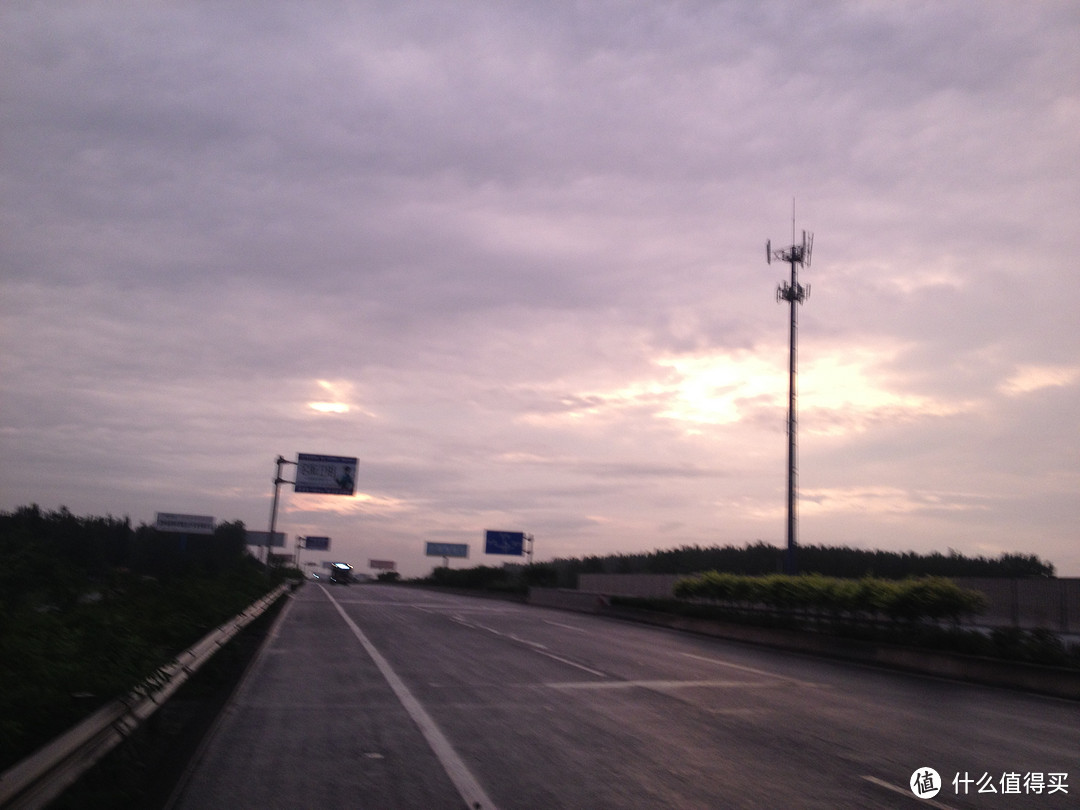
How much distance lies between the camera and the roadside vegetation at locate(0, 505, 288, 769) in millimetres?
6262

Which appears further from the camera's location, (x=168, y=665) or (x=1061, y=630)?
(x=1061, y=630)

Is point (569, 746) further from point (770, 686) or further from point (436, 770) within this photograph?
point (770, 686)

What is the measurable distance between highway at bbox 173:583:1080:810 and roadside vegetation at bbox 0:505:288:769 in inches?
49.7

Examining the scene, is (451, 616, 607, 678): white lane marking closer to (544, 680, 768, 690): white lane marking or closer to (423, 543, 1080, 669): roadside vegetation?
(544, 680, 768, 690): white lane marking

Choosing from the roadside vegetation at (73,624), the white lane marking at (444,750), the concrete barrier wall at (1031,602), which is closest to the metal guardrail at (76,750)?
the roadside vegetation at (73,624)

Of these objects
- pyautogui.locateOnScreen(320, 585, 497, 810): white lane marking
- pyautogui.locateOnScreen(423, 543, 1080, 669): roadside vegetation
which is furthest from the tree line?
pyautogui.locateOnScreen(320, 585, 497, 810): white lane marking

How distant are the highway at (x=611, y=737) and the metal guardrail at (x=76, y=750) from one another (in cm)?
80

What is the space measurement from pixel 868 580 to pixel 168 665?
21370 millimetres

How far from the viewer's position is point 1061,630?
25.1m

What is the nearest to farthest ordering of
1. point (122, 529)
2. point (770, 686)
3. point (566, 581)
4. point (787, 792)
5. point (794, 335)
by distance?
point (787, 792)
point (770, 686)
point (122, 529)
point (794, 335)
point (566, 581)

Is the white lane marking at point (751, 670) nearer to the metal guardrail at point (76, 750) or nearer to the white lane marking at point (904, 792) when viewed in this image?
the white lane marking at point (904, 792)

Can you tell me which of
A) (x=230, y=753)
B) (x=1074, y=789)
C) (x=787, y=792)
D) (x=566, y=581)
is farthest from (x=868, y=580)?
(x=566, y=581)

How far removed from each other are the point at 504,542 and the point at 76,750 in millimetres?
71596

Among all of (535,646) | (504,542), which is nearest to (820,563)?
(504,542)
